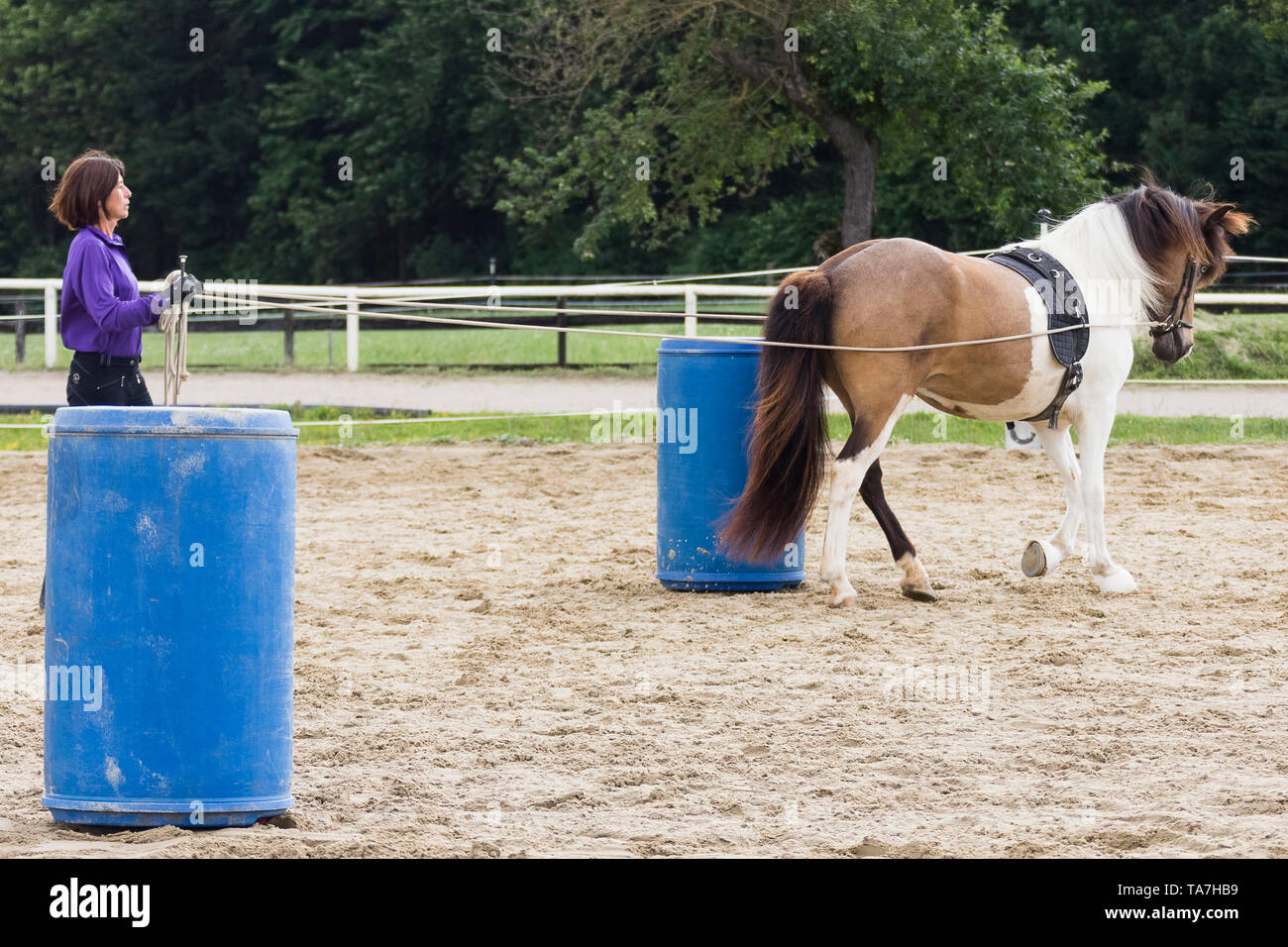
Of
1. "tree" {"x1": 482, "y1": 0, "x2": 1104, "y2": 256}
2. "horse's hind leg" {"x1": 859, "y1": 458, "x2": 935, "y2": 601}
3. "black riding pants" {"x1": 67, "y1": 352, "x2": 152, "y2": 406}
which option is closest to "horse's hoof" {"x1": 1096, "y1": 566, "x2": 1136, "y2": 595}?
"horse's hind leg" {"x1": 859, "y1": 458, "x2": 935, "y2": 601}

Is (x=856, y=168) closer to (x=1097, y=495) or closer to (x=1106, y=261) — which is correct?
(x=1106, y=261)

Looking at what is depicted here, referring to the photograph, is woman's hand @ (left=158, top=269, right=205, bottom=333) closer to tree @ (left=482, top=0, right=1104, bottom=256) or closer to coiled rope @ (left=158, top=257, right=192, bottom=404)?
coiled rope @ (left=158, top=257, right=192, bottom=404)

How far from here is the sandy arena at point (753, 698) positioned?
4.01 m

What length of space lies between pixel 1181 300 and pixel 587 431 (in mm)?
7365

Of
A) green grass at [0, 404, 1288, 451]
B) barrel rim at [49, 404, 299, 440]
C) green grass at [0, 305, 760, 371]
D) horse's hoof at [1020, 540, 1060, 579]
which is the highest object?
green grass at [0, 305, 760, 371]

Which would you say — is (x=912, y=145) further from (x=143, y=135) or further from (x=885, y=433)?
(x=143, y=135)

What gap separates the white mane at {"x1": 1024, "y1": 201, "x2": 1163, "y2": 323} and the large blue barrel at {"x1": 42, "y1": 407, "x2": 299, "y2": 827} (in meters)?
5.11

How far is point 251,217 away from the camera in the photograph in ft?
152

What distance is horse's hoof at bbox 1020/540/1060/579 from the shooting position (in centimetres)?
795

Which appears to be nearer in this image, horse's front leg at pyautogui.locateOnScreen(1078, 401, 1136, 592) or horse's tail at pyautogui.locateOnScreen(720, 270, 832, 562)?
horse's tail at pyautogui.locateOnScreen(720, 270, 832, 562)

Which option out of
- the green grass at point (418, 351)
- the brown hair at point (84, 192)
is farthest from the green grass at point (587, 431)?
the brown hair at point (84, 192)

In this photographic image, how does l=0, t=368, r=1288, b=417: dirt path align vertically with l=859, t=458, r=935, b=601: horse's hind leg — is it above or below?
above
